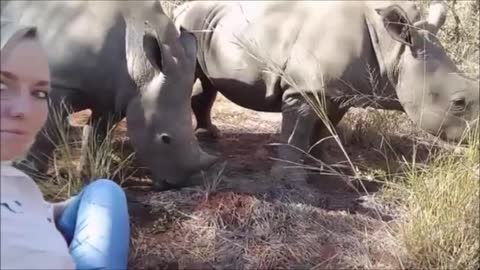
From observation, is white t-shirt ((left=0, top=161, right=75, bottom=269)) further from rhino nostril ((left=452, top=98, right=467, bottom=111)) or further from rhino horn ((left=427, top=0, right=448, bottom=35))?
rhino horn ((left=427, top=0, right=448, bottom=35))

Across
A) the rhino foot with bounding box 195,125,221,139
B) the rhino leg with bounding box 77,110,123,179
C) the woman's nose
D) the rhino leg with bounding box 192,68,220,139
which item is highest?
the woman's nose

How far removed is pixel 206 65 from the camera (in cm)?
491

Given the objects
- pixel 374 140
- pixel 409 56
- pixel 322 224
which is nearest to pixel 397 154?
pixel 374 140

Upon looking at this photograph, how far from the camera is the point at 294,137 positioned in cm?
452

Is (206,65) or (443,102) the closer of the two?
(443,102)

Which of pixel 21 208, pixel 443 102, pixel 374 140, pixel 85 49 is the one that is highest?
pixel 21 208

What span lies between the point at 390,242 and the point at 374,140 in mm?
1457

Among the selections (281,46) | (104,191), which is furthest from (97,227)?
(281,46)

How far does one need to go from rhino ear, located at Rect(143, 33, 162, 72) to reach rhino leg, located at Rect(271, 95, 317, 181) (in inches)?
29.8

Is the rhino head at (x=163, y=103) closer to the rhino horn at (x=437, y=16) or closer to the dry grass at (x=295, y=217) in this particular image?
the dry grass at (x=295, y=217)

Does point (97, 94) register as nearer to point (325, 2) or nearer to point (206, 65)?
point (206, 65)

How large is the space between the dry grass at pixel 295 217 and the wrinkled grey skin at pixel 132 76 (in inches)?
4.9

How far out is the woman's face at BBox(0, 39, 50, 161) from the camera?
1.99 m

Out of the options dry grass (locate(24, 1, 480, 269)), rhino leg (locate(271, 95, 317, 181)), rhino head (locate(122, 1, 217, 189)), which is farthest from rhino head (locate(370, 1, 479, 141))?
rhino head (locate(122, 1, 217, 189))
